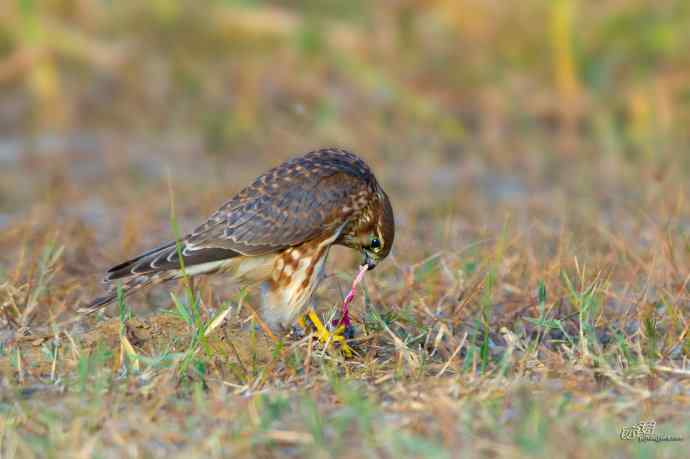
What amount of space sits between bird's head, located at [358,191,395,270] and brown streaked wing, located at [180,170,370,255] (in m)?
0.11

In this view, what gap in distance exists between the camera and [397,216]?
8.15m

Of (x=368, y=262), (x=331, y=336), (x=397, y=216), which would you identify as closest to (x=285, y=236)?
(x=368, y=262)

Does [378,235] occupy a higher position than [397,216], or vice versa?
[378,235]

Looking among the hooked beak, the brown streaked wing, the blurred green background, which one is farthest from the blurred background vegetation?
the brown streaked wing

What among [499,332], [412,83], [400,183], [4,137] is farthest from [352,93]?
[499,332]

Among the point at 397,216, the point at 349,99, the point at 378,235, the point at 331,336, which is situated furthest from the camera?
the point at 349,99

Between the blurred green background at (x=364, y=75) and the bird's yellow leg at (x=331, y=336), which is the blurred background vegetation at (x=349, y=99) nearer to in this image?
the blurred green background at (x=364, y=75)

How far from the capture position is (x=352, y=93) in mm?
10789

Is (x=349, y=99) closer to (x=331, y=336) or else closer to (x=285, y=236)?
(x=285, y=236)

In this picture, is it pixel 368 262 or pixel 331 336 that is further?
pixel 368 262

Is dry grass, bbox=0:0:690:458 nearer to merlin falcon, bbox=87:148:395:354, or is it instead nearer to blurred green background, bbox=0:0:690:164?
blurred green background, bbox=0:0:690:164

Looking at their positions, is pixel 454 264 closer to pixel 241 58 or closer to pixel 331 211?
pixel 331 211

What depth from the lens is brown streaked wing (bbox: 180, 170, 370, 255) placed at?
534 cm

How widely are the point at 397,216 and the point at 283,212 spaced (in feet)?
9.27
